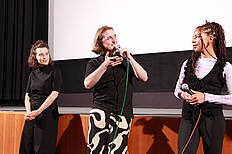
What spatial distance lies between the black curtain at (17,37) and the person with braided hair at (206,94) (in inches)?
126

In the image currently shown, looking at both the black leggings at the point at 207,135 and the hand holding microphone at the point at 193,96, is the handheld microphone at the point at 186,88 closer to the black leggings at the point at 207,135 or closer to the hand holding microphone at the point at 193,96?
the hand holding microphone at the point at 193,96

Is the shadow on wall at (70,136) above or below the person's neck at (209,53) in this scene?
below

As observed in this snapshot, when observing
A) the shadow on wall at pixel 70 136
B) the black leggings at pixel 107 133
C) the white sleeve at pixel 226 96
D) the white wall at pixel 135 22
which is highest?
the white wall at pixel 135 22

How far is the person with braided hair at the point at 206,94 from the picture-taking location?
6.79ft

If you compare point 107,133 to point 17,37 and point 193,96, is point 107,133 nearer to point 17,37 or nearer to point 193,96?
point 193,96

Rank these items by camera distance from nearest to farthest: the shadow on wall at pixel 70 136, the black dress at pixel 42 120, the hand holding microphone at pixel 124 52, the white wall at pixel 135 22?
the hand holding microphone at pixel 124 52 → the black dress at pixel 42 120 → the shadow on wall at pixel 70 136 → the white wall at pixel 135 22

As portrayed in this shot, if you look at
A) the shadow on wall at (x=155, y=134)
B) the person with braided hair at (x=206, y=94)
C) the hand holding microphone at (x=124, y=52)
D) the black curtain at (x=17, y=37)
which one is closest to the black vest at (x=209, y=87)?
the person with braided hair at (x=206, y=94)

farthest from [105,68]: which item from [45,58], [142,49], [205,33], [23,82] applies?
[23,82]

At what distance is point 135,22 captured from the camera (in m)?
4.00

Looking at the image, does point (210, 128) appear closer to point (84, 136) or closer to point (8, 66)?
point (84, 136)

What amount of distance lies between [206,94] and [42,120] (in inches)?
59.2

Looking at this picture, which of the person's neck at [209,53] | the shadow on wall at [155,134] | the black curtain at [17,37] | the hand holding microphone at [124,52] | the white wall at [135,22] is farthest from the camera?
the black curtain at [17,37]

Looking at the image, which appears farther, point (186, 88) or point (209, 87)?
point (209, 87)

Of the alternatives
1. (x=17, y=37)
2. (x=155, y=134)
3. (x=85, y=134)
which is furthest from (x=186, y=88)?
(x=17, y=37)
